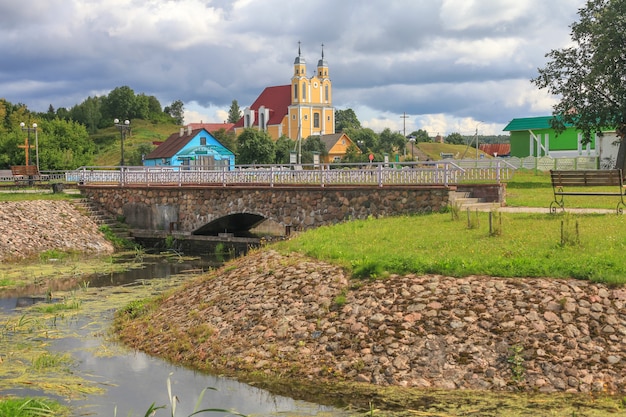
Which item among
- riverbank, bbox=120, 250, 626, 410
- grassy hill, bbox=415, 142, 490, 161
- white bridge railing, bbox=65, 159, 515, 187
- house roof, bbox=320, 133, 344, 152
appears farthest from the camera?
grassy hill, bbox=415, 142, 490, 161

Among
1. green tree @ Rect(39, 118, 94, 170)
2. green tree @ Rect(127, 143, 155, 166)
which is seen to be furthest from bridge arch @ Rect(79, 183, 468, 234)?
green tree @ Rect(127, 143, 155, 166)

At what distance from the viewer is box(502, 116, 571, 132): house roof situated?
57250 millimetres

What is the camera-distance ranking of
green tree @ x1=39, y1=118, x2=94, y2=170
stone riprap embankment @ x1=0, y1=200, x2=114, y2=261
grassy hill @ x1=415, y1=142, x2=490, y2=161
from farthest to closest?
grassy hill @ x1=415, y1=142, x2=490, y2=161 < green tree @ x1=39, y1=118, x2=94, y2=170 < stone riprap embankment @ x1=0, y1=200, x2=114, y2=261

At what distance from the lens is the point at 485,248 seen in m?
15.1

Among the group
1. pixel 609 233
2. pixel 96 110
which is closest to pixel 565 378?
pixel 609 233

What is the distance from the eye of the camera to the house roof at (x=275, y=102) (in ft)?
402

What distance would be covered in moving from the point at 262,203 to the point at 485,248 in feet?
53.4

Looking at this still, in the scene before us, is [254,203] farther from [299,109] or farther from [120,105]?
[120,105]

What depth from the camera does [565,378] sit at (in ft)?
35.7

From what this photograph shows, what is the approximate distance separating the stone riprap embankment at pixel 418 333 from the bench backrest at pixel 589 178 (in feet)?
20.3

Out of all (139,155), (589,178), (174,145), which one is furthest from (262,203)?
(139,155)

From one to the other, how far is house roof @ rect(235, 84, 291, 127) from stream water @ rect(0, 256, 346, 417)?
107244 millimetres

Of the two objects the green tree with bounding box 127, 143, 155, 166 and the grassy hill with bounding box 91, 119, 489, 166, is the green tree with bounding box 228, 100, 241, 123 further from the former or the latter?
the green tree with bounding box 127, 143, 155, 166

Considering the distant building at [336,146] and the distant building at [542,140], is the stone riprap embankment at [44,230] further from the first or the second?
the distant building at [336,146]
